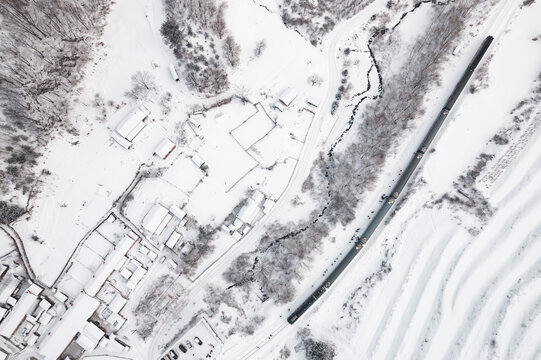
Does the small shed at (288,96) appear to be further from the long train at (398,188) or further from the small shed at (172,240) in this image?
the small shed at (172,240)

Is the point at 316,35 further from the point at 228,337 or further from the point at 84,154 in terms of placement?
the point at 228,337

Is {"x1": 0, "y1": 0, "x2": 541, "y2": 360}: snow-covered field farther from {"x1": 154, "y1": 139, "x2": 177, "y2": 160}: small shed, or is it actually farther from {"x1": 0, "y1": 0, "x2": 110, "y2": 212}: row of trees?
{"x1": 0, "y1": 0, "x2": 110, "y2": 212}: row of trees

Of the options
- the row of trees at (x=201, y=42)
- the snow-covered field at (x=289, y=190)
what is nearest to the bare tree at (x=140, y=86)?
the snow-covered field at (x=289, y=190)

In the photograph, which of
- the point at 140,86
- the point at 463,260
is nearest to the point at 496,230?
the point at 463,260

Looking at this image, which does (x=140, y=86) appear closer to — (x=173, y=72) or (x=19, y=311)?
(x=173, y=72)

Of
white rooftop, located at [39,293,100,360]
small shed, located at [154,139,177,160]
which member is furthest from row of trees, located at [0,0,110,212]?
white rooftop, located at [39,293,100,360]

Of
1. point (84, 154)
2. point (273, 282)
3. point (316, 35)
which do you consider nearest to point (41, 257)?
point (84, 154)
